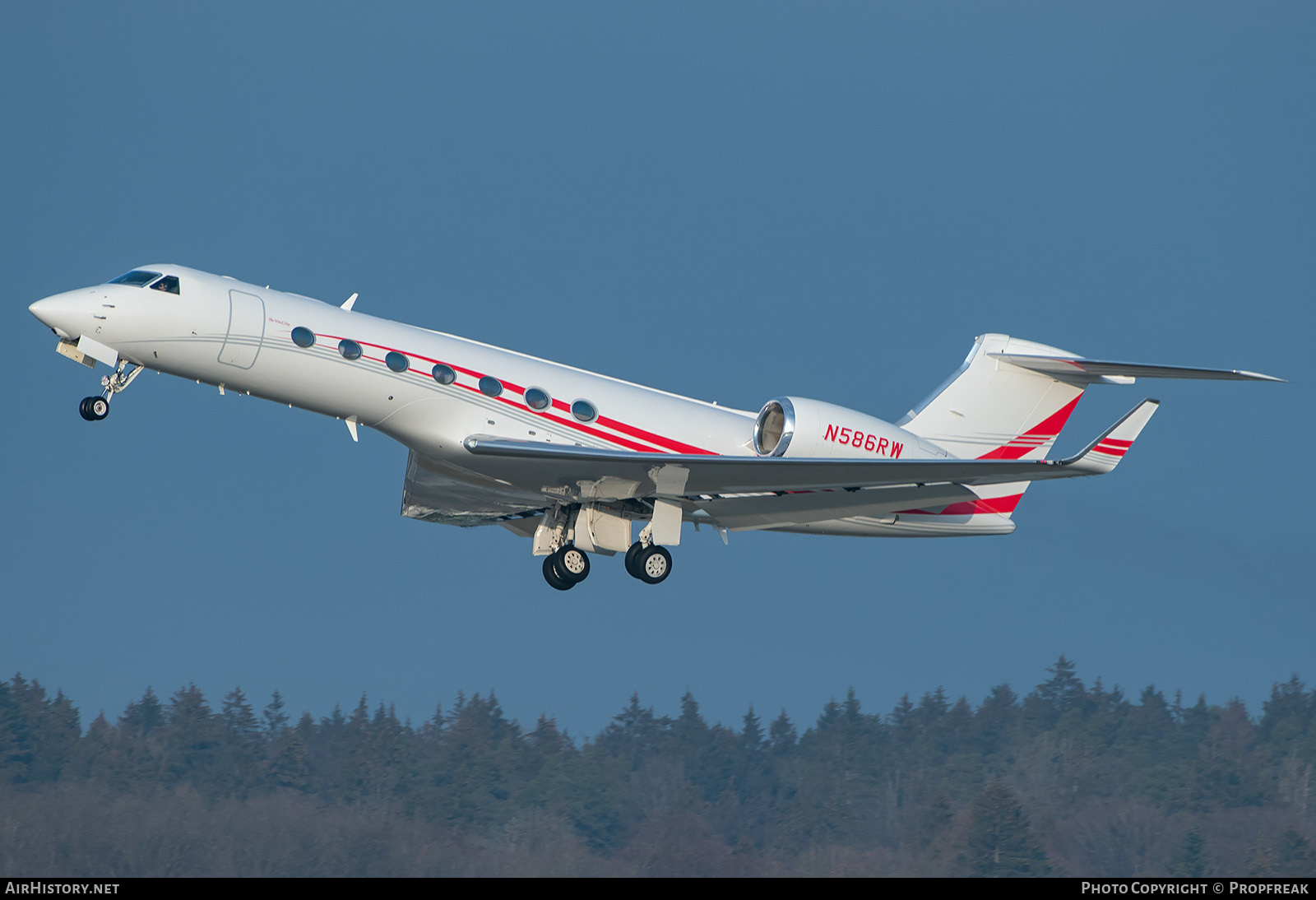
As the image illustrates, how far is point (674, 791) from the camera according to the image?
150 feet

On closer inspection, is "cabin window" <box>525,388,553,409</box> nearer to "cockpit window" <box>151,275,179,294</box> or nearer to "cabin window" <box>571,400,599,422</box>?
"cabin window" <box>571,400,599,422</box>

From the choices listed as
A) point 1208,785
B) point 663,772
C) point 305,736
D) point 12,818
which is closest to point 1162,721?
point 1208,785

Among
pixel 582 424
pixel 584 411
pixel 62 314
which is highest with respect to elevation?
pixel 62 314

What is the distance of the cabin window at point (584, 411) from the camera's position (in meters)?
19.5

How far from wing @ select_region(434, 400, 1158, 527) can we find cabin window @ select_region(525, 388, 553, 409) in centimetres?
48

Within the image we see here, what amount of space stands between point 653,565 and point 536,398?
2.88 m

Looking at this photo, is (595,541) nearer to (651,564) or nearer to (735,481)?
(651,564)

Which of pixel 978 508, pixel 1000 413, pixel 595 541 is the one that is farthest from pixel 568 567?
pixel 1000 413

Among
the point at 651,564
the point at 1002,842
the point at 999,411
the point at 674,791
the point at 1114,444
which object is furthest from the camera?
the point at 674,791

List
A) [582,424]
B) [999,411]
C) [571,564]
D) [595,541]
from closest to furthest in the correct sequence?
[582,424]
[595,541]
[571,564]
[999,411]

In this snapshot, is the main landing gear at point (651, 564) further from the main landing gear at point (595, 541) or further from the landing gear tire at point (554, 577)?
the landing gear tire at point (554, 577)

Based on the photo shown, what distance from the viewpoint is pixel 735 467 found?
62.4 ft

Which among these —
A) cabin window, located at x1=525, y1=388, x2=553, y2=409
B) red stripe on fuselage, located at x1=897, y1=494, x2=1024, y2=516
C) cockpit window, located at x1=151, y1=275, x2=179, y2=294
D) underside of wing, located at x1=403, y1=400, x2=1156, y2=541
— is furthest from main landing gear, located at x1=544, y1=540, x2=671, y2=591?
cockpit window, located at x1=151, y1=275, x2=179, y2=294
